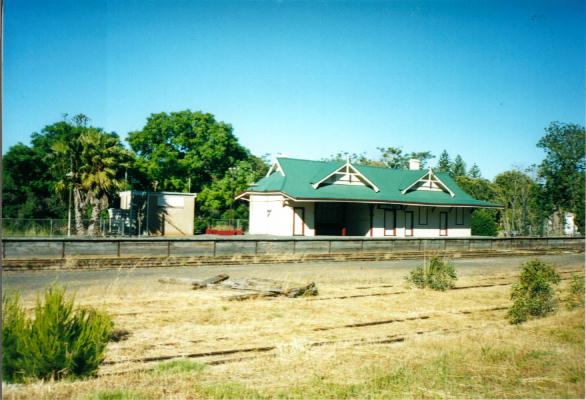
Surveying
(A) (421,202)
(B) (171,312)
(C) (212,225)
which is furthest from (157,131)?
(B) (171,312)

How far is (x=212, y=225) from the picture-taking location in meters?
44.9

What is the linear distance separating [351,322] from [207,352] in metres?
3.43

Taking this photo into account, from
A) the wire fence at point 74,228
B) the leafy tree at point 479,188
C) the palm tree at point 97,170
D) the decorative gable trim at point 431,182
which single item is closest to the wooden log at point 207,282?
the wire fence at point 74,228

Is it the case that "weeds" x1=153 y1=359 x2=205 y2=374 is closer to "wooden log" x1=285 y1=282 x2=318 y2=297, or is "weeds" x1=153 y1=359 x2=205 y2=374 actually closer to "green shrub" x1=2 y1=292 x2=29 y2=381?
"green shrub" x1=2 y1=292 x2=29 y2=381

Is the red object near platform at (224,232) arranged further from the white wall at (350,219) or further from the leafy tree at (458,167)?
the leafy tree at (458,167)

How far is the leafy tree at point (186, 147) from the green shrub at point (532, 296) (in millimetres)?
A: 42468

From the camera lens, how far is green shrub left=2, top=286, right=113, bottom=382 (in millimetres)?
5684

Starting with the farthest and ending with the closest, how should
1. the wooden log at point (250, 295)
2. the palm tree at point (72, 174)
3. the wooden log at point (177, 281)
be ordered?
the palm tree at point (72, 174) → the wooden log at point (177, 281) → the wooden log at point (250, 295)

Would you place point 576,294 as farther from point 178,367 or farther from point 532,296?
point 178,367

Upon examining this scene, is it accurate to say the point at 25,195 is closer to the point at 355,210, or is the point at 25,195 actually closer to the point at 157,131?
the point at 157,131

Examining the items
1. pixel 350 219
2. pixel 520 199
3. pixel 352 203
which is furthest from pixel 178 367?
pixel 520 199

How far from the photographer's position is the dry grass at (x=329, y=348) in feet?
19.1

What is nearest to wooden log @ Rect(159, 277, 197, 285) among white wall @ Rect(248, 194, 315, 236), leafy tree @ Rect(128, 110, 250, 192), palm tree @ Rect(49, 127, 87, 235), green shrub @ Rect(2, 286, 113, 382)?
green shrub @ Rect(2, 286, 113, 382)

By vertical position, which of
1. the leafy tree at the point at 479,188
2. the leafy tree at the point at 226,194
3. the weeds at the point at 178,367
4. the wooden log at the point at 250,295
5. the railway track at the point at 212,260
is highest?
the leafy tree at the point at 479,188
